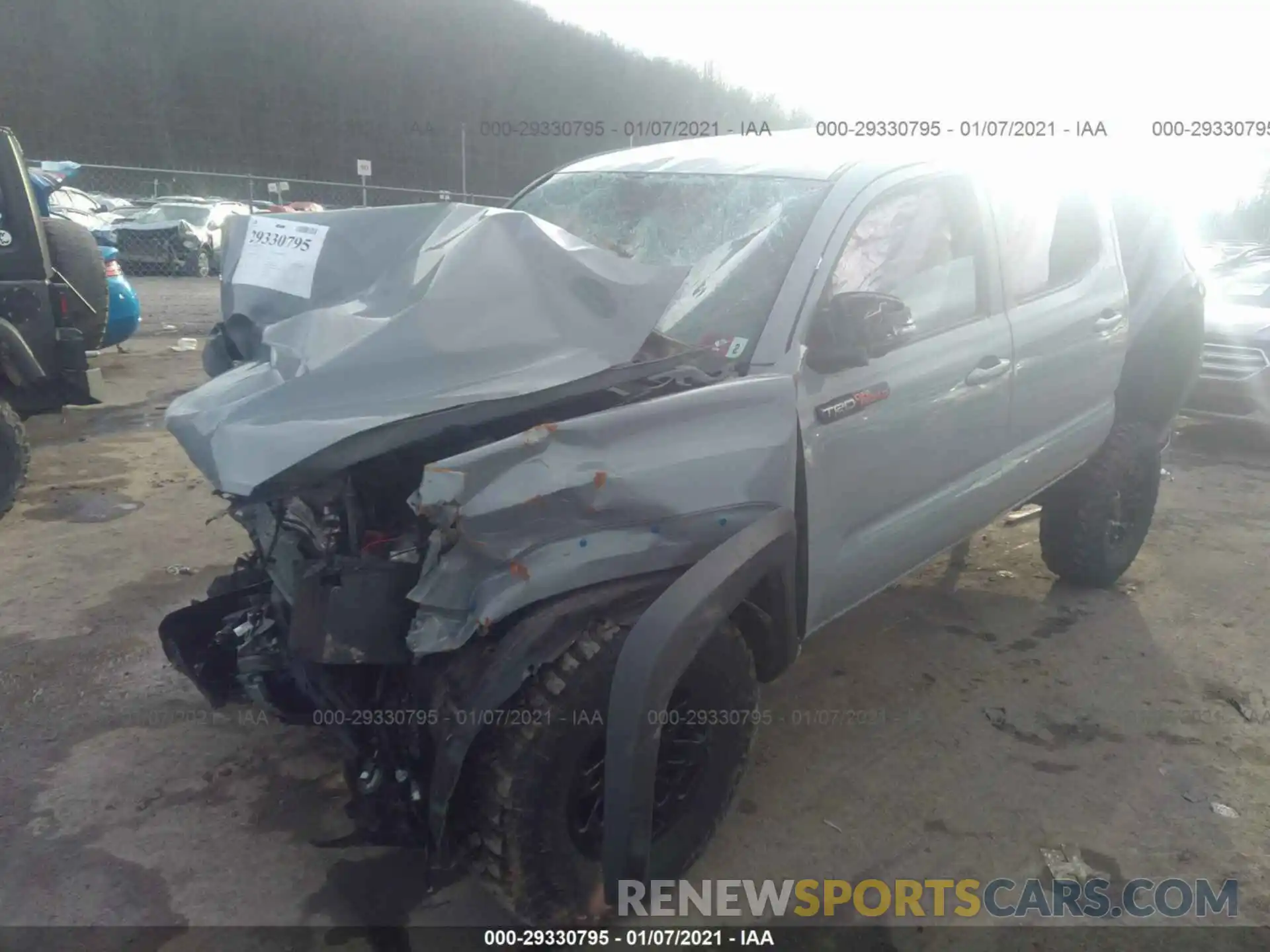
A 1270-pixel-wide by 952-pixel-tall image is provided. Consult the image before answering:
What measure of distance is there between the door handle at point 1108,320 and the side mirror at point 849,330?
5.67 feet

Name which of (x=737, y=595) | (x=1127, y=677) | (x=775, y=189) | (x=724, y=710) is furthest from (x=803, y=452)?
(x=1127, y=677)

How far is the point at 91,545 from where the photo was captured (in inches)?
189

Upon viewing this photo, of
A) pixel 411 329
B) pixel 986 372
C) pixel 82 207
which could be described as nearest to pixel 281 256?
pixel 411 329

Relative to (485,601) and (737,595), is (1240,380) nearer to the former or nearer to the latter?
(737,595)

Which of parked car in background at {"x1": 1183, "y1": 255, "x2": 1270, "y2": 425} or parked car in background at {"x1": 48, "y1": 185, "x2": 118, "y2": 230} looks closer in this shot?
parked car in background at {"x1": 1183, "y1": 255, "x2": 1270, "y2": 425}

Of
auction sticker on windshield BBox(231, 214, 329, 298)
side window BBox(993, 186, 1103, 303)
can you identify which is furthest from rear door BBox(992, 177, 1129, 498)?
auction sticker on windshield BBox(231, 214, 329, 298)

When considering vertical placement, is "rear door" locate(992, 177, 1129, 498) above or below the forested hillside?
below

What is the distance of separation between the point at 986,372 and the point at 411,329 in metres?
2.00

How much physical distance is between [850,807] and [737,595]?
115 centimetres

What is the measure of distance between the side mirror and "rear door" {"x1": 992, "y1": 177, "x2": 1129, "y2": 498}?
1031 millimetres

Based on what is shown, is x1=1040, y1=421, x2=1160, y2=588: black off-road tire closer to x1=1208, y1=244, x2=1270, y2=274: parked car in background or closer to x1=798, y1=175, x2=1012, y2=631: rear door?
x1=798, y1=175, x2=1012, y2=631: rear door
